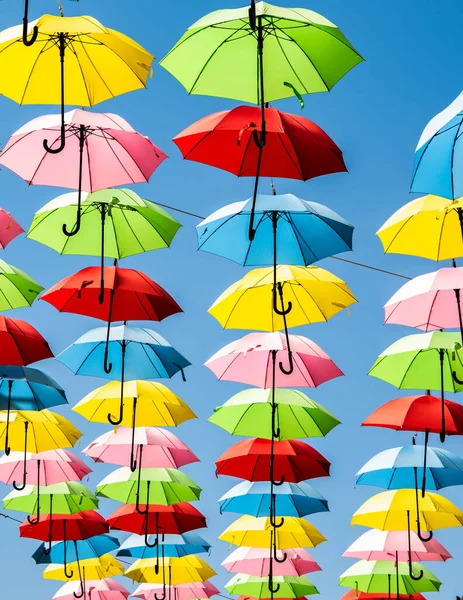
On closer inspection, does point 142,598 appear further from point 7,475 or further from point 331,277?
point 331,277

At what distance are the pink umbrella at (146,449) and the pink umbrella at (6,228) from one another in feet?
9.01

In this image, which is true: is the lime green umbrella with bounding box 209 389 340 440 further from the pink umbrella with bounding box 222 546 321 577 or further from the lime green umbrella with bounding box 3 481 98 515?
the pink umbrella with bounding box 222 546 321 577

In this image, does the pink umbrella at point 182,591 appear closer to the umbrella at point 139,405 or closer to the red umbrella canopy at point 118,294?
the umbrella at point 139,405

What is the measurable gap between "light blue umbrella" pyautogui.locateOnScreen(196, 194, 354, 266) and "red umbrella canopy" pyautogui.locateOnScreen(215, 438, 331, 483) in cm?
254

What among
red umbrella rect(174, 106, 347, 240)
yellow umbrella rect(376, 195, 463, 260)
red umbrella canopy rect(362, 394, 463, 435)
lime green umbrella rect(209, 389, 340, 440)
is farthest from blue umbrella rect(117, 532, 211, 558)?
red umbrella rect(174, 106, 347, 240)

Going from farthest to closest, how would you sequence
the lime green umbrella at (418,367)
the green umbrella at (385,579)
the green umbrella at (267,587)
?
the green umbrella at (267,587)
the green umbrella at (385,579)
the lime green umbrella at (418,367)

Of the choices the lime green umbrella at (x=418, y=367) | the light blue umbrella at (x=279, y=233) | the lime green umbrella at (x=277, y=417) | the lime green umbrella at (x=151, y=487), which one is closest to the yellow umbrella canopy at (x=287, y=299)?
the light blue umbrella at (x=279, y=233)

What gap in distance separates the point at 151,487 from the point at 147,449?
59 centimetres

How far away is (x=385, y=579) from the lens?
37.6ft

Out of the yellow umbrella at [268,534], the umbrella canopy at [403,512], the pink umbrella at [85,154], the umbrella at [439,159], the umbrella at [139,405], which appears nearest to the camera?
the umbrella at [439,159]

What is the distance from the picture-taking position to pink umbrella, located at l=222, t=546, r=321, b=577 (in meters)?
11.4

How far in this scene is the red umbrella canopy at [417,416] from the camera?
7953 millimetres

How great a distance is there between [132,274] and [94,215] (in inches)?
23.5

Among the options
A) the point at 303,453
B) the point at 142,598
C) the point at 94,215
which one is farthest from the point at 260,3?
the point at 142,598
